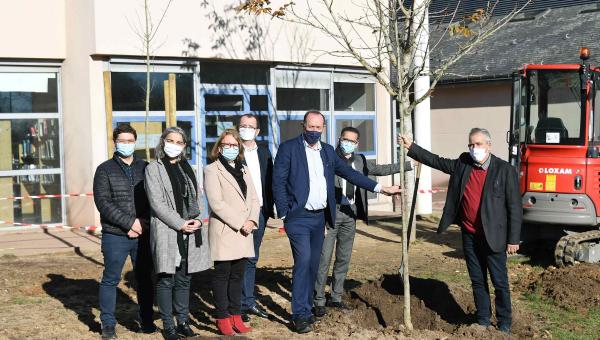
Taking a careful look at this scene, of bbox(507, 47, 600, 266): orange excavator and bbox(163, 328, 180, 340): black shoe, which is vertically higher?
bbox(507, 47, 600, 266): orange excavator

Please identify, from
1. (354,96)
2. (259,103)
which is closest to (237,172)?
(259,103)

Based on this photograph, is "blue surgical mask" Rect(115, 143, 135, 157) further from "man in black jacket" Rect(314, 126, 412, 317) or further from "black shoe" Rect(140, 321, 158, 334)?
"man in black jacket" Rect(314, 126, 412, 317)

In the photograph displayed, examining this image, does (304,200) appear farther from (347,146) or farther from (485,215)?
(485,215)

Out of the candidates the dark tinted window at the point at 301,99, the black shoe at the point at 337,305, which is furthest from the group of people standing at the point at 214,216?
the dark tinted window at the point at 301,99

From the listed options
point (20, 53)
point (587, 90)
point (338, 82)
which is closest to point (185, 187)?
point (587, 90)

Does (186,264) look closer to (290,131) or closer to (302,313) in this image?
(302,313)

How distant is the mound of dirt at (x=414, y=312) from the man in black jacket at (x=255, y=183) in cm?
84

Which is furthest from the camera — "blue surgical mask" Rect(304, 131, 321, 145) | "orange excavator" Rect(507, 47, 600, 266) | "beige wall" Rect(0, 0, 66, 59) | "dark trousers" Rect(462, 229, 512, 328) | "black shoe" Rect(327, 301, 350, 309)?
"beige wall" Rect(0, 0, 66, 59)

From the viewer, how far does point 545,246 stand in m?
12.9

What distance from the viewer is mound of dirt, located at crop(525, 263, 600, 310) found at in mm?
9344

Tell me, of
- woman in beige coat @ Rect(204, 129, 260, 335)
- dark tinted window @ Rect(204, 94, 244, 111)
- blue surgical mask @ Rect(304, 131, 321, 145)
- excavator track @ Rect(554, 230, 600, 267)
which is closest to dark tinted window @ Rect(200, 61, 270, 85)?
dark tinted window @ Rect(204, 94, 244, 111)

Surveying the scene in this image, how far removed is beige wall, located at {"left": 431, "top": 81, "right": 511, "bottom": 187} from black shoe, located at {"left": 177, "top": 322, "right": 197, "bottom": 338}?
63.6ft

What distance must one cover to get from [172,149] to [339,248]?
2.39m

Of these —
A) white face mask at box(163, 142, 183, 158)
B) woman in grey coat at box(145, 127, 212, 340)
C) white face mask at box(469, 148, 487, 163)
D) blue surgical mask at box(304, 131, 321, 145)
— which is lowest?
woman in grey coat at box(145, 127, 212, 340)
